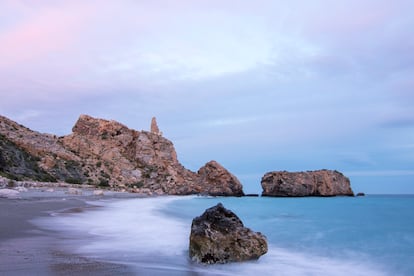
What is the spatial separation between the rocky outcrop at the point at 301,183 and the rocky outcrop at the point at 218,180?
25.1 feet

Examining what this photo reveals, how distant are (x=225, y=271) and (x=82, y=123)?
75710 millimetres

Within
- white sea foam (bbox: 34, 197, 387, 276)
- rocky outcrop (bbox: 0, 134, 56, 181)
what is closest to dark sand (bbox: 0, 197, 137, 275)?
white sea foam (bbox: 34, 197, 387, 276)

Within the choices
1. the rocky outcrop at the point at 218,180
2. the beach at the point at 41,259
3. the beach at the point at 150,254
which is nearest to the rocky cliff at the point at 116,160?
the rocky outcrop at the point at 218,180

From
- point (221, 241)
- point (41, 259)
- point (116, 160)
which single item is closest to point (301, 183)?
point (116, 160)

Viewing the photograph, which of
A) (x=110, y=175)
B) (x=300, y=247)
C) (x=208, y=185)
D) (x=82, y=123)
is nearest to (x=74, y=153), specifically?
(x=110, y=175)

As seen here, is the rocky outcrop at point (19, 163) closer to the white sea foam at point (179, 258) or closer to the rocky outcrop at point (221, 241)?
the white sea foam at point (179, 258)

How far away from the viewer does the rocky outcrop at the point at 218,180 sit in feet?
275

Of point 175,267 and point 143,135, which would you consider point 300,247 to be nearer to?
point 175,267

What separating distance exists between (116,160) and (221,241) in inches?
2669

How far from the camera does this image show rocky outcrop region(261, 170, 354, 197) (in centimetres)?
8550

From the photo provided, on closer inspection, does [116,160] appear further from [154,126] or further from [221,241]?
[221,241]

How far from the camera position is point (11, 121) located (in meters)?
62.2

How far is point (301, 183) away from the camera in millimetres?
86375

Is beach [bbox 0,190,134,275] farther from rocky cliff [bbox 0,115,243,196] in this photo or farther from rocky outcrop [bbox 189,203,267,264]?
rocky cliff [bbox 0,115,243,196]
